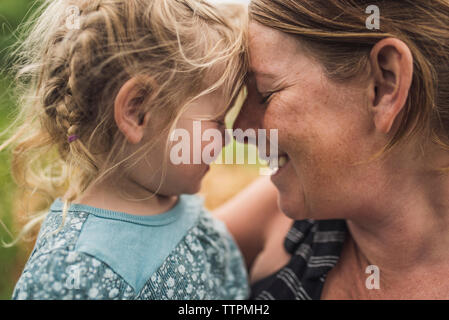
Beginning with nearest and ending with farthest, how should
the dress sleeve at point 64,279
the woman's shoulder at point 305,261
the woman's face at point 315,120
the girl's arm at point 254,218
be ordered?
the dress sleeve at point 64,279, the woman's face at point 315,120, the woman's shoulder at point 305,261, the girl's arm at point 254,218

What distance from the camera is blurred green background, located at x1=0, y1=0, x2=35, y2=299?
147 centimetres

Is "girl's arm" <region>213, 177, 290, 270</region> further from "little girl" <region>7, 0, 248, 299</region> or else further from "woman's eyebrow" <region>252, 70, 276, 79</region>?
"woman's eyebrow" <region>252, 70, 276, 79</region>

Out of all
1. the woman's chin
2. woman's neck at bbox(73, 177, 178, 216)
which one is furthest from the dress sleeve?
the woman's chin

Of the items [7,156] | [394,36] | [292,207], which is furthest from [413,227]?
[7,156]

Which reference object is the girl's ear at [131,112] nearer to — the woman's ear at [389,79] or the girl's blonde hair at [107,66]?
the girl's blonde hair at [107,66]

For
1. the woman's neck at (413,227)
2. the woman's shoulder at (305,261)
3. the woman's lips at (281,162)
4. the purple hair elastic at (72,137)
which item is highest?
the purple hair elastic at (72,137)

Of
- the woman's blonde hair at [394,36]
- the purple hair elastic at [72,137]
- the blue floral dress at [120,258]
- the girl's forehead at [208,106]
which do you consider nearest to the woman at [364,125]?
the woman's blonde hair at [394,36]

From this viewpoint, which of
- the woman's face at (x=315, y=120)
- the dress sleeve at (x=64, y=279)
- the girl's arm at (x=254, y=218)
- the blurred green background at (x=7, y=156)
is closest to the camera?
the dress sleeve at (x=64, y=279)

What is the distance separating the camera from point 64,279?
123 centimetres

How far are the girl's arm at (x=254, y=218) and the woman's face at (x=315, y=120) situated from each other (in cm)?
54

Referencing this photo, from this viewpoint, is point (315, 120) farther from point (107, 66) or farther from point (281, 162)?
point (107, 66)

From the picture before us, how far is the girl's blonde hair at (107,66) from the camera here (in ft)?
4.09

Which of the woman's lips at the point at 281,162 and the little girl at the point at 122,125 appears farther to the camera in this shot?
the woman's lips at the point at 281,162

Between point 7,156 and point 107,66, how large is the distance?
666 millimetres
